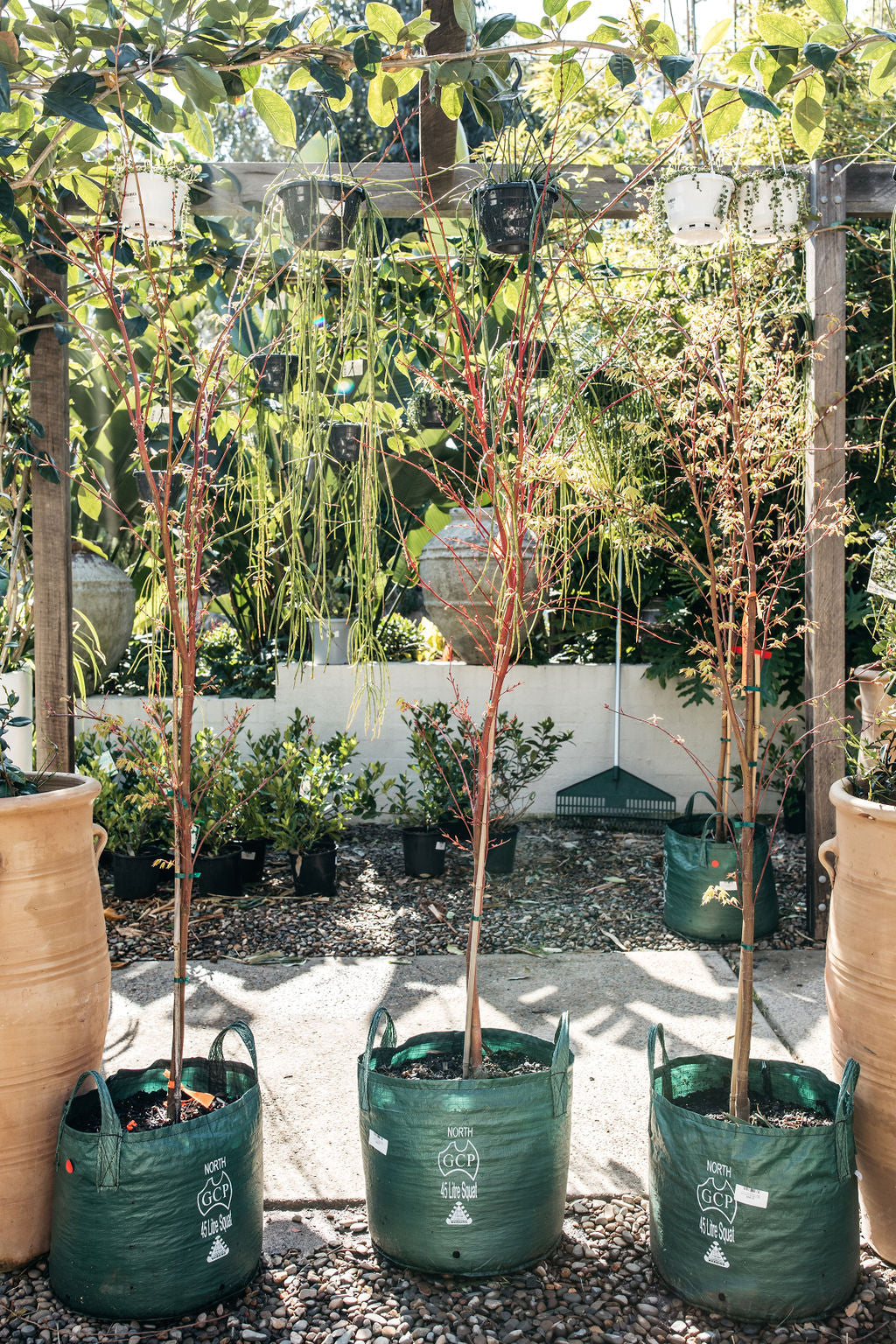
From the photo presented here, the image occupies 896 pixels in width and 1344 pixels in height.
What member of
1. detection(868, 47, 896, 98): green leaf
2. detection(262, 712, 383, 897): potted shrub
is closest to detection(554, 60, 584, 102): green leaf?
detection(868, 47, 896, 98): green leaf

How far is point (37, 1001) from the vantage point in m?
1.80

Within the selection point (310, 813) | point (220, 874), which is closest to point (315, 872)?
point (310, 813)

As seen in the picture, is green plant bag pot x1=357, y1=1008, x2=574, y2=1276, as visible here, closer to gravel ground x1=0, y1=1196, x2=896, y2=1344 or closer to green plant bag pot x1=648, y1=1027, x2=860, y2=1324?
gravel ground x1=0, y1=1196, x2=896, y2=1344

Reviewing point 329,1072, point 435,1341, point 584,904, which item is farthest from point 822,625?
point 435,1341

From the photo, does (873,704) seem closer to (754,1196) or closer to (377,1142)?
(754,1196)

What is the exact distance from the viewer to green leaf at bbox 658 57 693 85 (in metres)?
2.02

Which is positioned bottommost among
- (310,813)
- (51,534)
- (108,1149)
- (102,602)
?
(108,1149)

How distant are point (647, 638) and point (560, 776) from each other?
30.1 inches

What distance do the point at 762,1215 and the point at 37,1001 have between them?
48.2 inches

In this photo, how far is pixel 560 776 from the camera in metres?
4.98

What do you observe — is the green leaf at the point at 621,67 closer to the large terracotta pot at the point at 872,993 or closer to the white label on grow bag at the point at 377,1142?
the large terracotta pot at the point at 872,993

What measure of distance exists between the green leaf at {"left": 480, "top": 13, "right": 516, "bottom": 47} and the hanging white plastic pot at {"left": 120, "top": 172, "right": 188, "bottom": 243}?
1.19 metres

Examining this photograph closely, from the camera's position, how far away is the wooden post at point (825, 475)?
312cm

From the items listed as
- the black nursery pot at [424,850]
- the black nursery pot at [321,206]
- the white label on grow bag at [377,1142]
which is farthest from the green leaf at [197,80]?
the black nursery pot at [424,850]
